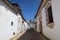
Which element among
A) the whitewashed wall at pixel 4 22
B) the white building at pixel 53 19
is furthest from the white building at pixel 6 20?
the white building at pixel 53 19

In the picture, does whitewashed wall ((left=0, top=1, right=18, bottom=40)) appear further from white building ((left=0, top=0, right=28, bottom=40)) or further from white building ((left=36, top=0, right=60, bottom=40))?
white building ((left=36, top=0, right=60, bottom=40))

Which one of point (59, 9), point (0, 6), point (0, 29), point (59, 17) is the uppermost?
point (0, 6)

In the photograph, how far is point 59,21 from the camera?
187 inches

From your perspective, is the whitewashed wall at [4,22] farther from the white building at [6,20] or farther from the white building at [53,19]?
the white building at [53,19]

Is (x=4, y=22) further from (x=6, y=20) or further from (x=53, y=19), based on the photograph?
(x=53, y=19)

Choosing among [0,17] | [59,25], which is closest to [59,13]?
[59,25]

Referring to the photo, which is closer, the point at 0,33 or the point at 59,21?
the point at 59,21

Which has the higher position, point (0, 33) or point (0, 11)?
point (0, 11)

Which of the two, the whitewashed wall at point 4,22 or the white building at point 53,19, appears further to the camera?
the whitewashed wall at point 4,22

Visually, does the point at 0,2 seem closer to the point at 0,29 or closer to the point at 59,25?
the point at 0,29

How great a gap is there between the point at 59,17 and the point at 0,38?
3346mm

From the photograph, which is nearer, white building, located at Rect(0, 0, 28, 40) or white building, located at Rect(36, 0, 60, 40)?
white building, located at Rect(36, 0, 60, 40)

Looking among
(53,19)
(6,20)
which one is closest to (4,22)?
(6,20)

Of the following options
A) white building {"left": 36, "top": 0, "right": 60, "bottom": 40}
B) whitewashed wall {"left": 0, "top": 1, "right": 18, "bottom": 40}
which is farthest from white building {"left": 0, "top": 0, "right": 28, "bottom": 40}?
white building {"left": 36, "top": 0, "right": 60, "bottom": 40}
